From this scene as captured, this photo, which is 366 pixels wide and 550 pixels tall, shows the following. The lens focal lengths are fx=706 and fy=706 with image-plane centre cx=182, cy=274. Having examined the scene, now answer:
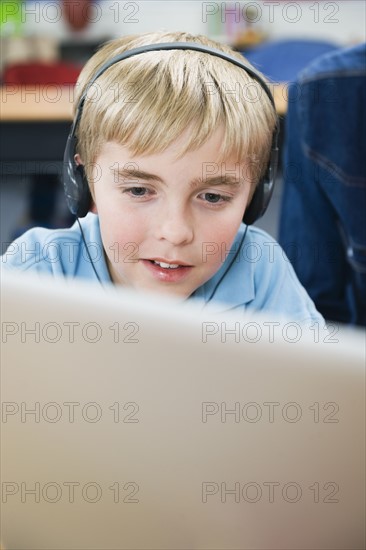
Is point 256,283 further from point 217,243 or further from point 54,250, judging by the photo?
point 54,250

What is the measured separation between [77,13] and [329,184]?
359 centimetres

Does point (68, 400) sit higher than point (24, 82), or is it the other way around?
point (24, 82)

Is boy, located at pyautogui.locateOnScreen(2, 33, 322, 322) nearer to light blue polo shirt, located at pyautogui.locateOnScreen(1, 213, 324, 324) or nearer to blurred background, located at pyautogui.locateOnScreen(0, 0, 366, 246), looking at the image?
light blue polo shirt, located at pyautogui.locateOnScreen(1, 213, 324, 324)

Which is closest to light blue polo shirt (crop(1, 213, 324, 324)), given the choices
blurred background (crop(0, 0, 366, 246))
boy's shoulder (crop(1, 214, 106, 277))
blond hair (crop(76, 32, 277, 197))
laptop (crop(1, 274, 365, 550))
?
boy's shoulder (crop(1, 214, 106, 277))

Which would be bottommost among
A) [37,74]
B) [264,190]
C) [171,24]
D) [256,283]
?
[256,283]

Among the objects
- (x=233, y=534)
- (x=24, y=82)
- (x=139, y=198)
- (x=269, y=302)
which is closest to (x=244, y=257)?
Result: (x=269, y=302)

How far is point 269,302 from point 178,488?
393 mm

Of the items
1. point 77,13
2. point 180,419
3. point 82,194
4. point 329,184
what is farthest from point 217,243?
point 77,13

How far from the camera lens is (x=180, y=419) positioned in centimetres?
35

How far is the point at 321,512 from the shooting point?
1.23 ft

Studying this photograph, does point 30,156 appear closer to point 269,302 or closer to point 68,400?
point 269,302

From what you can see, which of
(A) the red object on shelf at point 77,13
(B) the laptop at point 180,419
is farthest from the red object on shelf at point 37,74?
(B) the laptop at point 180,419

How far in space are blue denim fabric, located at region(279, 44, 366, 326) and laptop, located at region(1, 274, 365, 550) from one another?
72 cm

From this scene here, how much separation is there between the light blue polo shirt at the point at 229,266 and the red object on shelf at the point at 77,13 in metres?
3.79
